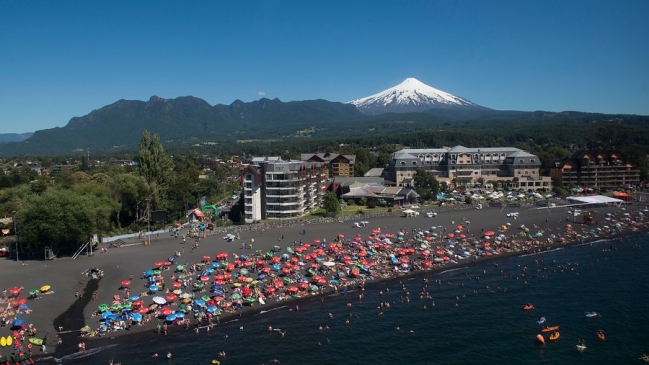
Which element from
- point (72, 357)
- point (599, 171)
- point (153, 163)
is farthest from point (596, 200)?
point (72, 357)

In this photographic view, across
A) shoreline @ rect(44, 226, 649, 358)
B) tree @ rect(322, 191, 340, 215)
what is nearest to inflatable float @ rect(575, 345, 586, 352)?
shoreline @ rect(44, 226, 649, 358)

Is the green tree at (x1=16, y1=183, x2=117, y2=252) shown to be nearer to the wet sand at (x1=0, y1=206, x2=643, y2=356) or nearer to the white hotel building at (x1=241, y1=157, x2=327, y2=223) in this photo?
the wet sand at (x1=0, y1=206, x2=643, y2=356)

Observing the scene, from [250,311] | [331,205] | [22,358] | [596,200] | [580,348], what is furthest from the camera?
[596,200]

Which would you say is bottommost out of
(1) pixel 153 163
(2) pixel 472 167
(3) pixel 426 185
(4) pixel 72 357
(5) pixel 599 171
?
(4) pixel 72 357

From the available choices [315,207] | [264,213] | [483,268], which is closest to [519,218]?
[483,268]

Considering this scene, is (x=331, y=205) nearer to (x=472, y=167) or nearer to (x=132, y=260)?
(x=132, y=260)

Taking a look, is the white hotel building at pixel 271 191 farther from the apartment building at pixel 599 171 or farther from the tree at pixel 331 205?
the apartment building at pixel 599 171


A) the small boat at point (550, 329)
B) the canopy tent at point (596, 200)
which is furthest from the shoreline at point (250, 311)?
the canopy tent at point (596, 200)
